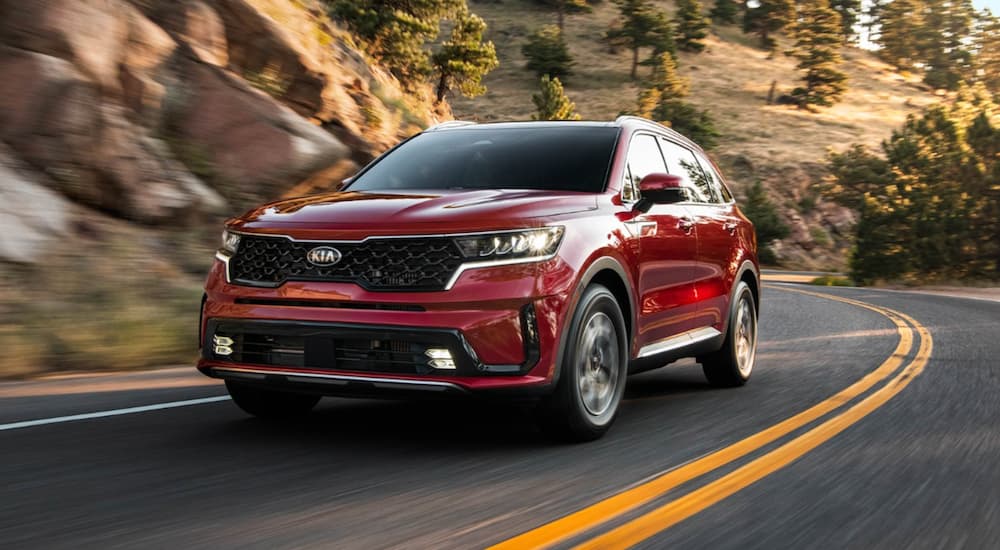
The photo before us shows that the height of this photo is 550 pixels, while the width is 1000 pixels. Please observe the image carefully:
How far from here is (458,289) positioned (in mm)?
5012

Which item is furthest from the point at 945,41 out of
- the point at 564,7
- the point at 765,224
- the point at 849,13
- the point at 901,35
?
the point at 765,224

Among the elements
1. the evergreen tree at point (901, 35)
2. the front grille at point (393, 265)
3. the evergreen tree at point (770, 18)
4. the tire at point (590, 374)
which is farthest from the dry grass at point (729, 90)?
the front grille at point (393, 265)

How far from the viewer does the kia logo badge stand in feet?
16.8

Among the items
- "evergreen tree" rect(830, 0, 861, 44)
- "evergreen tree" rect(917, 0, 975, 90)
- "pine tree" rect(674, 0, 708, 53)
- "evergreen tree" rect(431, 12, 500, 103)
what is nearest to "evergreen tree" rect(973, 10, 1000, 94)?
"evergreen tree" rect(917, 0, 975, 90)

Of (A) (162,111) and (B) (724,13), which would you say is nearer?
(A) (162,111)

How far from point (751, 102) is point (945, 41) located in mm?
36487

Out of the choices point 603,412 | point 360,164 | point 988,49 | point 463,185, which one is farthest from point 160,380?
point 988,49

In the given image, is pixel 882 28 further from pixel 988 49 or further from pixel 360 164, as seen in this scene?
pixel 360 164

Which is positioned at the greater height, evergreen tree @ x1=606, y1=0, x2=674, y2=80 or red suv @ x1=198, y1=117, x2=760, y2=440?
evergreen tree @ x1=606, y1=0, x2=674, y2=80

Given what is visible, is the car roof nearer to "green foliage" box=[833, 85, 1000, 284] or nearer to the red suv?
the red suv

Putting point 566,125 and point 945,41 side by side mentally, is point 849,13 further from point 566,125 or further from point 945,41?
point 566,125

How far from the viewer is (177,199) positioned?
11.8 m

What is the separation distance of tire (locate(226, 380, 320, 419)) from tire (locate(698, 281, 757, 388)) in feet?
10.6

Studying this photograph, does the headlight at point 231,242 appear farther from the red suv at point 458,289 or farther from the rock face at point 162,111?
the rock face at point 162,111
